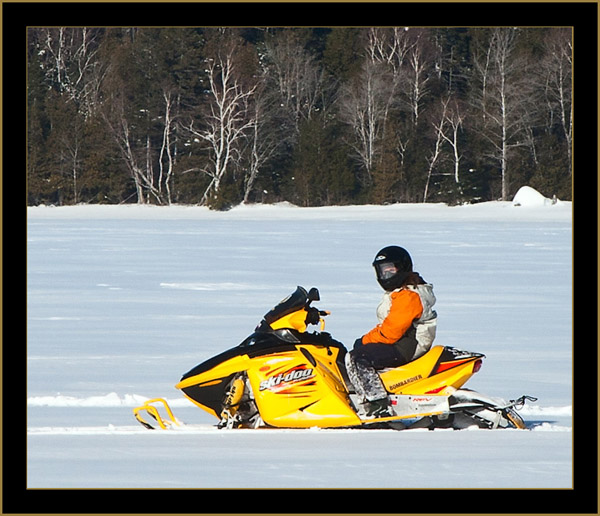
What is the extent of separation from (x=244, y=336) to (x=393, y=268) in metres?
3.81

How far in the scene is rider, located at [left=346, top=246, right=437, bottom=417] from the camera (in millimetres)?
5465

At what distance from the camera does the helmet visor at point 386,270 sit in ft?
18.0

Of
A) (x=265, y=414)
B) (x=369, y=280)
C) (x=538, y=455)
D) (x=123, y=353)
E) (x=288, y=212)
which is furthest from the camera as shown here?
(x=288, y=212)

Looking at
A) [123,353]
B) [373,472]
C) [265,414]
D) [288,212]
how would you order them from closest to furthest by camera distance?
1. [373,472]
2. [265,414]
3. [123,353]
4. [288,212]

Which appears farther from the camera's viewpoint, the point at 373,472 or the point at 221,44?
the point at 221,44

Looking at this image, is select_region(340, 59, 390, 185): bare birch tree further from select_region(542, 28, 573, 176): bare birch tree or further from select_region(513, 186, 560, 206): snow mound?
select_region(513, 186, 560, 206): snow mound

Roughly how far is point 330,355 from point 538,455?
124cm

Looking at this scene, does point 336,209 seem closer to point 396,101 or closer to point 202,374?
point 396,101

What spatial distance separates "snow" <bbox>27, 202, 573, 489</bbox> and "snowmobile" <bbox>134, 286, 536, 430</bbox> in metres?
0.10

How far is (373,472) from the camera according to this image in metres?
4.68

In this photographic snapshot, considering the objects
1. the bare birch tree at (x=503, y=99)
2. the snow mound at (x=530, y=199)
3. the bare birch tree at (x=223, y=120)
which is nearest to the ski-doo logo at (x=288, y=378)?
the snow mound at (x=530, y=199)

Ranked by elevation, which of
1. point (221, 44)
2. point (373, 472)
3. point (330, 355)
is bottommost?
point (373, 472)

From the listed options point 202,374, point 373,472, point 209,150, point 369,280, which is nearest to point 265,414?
point 202,374

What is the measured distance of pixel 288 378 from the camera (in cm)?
546
